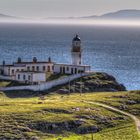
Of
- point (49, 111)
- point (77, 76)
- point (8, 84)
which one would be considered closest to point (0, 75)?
point (8, 84)

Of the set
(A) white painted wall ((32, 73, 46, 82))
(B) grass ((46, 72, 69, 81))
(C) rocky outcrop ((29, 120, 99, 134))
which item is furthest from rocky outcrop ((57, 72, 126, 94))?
(C) rocky outcrop ((29, 120, 99, 134))

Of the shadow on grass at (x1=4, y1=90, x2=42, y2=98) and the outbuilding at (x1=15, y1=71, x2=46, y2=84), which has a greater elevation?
the outbuilding at (x1=15, y1=71, x2=46, y2=84)

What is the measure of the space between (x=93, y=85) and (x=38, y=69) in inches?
543

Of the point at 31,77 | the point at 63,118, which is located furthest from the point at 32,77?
the point at 63,118

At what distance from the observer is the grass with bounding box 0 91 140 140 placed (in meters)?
98.5

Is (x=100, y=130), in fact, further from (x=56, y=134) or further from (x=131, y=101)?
(x=131, y=101)

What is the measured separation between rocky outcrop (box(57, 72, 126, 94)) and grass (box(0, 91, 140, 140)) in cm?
758

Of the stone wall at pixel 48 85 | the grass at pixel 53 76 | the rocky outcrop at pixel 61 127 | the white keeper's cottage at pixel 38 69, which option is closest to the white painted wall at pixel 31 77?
the white keeper's cottage at pixel 38 69

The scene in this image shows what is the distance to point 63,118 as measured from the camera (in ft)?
341

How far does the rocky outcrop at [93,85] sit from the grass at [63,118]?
7.58 metres

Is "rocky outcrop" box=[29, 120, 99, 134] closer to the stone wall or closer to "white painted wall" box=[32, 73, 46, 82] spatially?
the stone wall

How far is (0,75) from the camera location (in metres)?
133

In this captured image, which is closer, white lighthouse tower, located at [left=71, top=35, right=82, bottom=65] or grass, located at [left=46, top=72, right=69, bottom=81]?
grass, located at [left=46, top=72, right=69, bottom=81]

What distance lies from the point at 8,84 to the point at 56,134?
1170 inches
